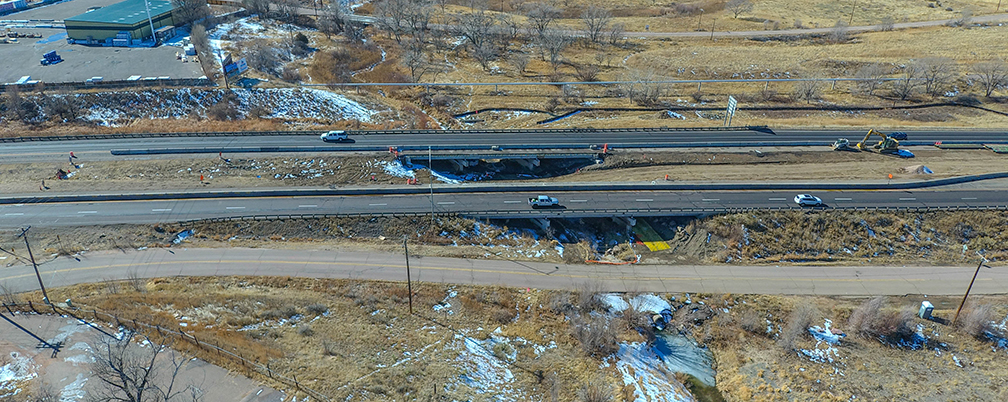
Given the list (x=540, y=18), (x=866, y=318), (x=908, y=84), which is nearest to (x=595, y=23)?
(x=540, y=18)

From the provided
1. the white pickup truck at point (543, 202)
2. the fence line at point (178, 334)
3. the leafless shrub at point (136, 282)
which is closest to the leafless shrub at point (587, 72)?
the white pickup truck at point (543, 202)

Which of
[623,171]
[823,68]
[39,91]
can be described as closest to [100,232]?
[39,91]

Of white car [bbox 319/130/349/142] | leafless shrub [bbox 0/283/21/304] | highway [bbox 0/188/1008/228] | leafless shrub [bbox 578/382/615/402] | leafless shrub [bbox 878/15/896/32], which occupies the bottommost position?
leafless shrub [bbox 578/382/615/402]

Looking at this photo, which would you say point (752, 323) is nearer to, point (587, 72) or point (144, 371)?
point (144, 371)

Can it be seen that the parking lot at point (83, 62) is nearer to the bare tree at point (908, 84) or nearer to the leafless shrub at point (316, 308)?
the leafless shrub at point (316, 308)

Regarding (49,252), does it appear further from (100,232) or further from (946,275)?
(946,275)

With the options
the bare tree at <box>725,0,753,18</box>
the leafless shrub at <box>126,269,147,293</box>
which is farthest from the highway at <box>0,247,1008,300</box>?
the bare tree at <box>725,0,753,18</box>

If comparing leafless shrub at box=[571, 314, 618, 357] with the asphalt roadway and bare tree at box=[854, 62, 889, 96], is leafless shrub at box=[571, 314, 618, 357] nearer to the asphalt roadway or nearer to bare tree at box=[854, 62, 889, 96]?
the asphalt roadway
